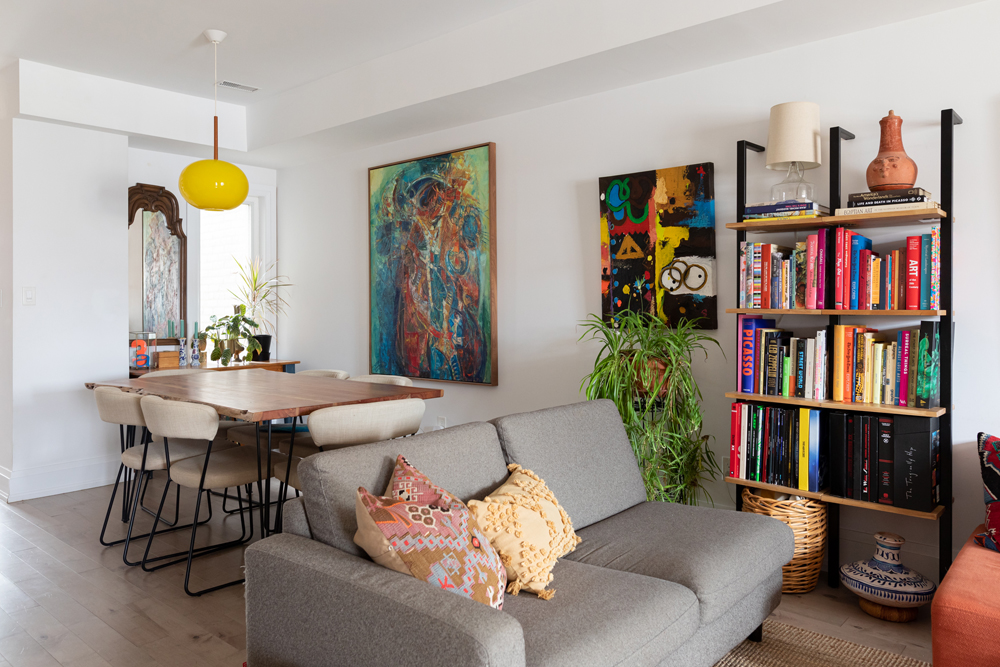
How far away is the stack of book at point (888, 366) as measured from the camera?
2676 millimetres

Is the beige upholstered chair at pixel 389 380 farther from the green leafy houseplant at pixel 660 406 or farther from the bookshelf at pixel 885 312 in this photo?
the bookshelf at pixel 885 312

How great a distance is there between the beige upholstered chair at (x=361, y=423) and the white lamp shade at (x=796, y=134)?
6.27 ft

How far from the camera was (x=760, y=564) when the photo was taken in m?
2.33

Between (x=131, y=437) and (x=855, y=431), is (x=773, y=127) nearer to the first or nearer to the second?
(x=855, y=431)

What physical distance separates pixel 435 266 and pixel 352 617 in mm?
A: 3420

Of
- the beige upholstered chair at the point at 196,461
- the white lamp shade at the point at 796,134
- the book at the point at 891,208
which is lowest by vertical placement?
the beige upholstered chair at the point at 196,461

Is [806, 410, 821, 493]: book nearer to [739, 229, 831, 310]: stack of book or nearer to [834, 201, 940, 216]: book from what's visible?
[739, 229, 831, 310]: stack of book

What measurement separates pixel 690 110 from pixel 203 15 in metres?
2.60

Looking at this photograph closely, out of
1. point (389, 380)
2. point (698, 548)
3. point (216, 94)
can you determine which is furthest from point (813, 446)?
point (216, 94)

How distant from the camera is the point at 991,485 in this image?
8.15 feet

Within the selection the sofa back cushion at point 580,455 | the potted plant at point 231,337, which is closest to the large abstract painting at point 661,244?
the sofa back cushion at point 580,455

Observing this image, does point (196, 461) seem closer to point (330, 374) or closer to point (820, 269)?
point (330, 374)

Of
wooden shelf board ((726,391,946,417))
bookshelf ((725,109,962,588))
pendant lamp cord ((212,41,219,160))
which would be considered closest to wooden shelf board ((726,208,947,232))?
bookshelf ((725,109,962,588))

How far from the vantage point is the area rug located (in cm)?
238
